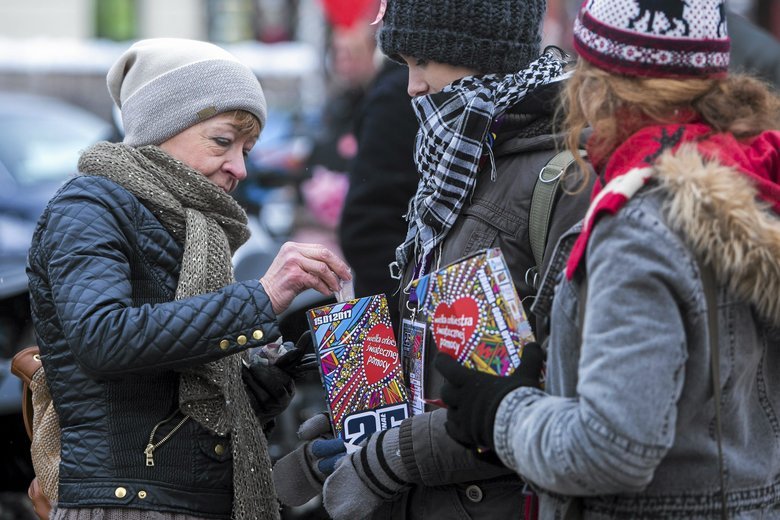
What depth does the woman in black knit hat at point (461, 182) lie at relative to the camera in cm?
220

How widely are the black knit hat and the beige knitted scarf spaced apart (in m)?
0.58

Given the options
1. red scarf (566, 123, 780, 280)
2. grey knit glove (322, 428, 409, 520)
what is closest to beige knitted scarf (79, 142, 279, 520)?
grey knit glove (322, 428, 409, 520)

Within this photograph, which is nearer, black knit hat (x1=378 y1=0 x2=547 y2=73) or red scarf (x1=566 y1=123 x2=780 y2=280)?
Answer: red scarf (x1=566 y1=123 x2=780 y2=280)

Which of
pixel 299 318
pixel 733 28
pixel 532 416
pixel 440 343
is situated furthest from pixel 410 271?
pixel 733 28

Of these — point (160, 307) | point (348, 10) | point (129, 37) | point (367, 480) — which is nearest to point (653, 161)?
point (367, 480)

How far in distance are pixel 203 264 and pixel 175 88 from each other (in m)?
0.43

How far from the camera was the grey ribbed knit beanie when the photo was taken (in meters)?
2.55

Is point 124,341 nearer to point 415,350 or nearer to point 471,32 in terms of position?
point 415,350

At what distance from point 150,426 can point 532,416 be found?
97 centimetres

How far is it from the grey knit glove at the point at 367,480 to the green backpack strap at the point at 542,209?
439 millimetres

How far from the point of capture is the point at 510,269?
224cm

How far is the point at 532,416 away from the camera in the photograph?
1.78m

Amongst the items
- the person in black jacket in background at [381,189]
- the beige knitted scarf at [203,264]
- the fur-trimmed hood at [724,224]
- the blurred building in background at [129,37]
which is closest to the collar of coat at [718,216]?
the fur-trimmed hood at [724,224]

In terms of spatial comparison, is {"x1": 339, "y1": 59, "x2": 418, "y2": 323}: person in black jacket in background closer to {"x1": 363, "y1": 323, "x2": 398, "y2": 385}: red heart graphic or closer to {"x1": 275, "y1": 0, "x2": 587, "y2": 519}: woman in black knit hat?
{"x1": 275, "y1": 0, "x2": 587, "y2": 519}: woman in black knit hat
